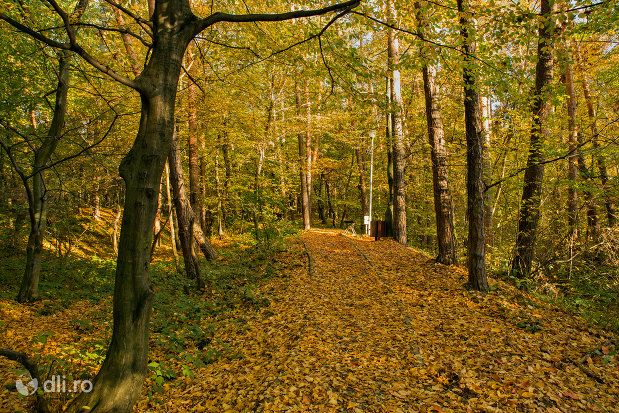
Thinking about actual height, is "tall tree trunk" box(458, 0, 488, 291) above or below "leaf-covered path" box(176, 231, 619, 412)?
above

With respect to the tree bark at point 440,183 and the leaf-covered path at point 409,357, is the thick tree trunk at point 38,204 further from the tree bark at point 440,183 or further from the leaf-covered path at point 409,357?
the tree bark at point 440,183

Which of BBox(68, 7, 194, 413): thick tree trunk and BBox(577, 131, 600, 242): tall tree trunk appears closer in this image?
A: BBox(68, 7, 194, 413): thick tree trunk

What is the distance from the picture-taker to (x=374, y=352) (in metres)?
4.46

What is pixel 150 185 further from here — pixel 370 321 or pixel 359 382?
pixel 370 321

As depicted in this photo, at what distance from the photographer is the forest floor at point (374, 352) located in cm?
345

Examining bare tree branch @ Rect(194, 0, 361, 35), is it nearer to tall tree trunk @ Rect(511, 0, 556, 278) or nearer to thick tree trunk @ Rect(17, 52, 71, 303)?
thick tree trunk @ Rect(17, 52, 71, 303)

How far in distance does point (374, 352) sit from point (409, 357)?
18.4 inches

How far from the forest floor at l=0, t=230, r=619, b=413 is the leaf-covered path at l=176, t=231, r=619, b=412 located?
17 mm

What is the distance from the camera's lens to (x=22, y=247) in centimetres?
1218

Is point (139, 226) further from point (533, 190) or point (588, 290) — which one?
point (588, 290)

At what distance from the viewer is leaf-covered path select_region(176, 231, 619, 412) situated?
3416mm

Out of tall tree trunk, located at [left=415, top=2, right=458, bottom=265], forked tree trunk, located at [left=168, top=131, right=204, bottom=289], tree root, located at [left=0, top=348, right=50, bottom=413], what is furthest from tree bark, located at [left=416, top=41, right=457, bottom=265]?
tree root, located at [left=0, top=348, right=50, bottom=413]

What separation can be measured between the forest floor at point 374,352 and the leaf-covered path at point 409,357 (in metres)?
0.02

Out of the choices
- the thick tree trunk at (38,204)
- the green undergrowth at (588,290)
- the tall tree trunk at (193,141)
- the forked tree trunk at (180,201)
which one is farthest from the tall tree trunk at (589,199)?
the tall tree trunk at (193,141)
